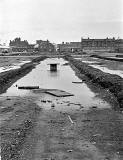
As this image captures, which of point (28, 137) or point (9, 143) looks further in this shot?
point (28, 137)

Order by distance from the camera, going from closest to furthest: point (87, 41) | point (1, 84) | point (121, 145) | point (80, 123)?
point (121, 145) < point (80, 123) < point (1, 84) < point (87, 41)

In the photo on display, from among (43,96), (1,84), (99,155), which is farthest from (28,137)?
(1,84)

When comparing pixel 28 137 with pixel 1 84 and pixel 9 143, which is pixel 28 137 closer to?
pixel 9 143

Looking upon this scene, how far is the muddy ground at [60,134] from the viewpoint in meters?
8.28

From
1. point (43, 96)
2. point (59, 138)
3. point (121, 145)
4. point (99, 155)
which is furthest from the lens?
point (43, 96)

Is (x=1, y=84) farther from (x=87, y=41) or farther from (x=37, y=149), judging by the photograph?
(x=87, y=41)

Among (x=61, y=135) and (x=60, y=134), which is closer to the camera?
(x=61, y=135)

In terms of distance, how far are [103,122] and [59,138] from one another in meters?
2.90

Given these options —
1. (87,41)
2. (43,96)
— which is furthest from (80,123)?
(87,41)

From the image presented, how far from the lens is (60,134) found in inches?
405

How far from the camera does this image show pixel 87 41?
197 metres

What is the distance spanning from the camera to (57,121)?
1236cm

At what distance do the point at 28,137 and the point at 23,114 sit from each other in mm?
3957

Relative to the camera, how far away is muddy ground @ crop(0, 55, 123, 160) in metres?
8.28
